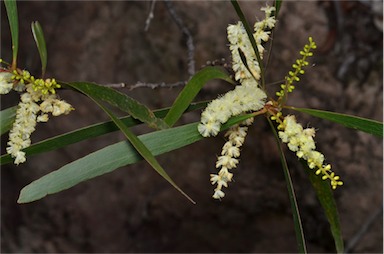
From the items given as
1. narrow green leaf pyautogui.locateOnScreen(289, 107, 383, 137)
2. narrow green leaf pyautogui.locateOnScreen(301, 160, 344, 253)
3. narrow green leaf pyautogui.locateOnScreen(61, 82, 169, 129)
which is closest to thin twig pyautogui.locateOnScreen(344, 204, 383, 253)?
narrow green leaf pyautogui.locateOnScreen(301, 160, 344, 253)

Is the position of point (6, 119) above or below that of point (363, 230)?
below

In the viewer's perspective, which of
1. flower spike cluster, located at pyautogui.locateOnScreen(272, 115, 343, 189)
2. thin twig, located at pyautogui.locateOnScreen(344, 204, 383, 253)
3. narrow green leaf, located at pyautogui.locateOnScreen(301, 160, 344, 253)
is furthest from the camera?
thin twig, located at pyautogui.locateOnScreen(344, 204, 383, 253)

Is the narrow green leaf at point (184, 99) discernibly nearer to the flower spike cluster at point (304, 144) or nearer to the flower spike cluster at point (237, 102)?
the flower spike cluster at point (237, 102)

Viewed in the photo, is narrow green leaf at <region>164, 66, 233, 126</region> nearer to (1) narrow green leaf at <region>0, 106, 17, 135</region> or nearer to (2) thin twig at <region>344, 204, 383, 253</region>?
(1) narrow green leaf at <region>0, 106, 17, 135</region>

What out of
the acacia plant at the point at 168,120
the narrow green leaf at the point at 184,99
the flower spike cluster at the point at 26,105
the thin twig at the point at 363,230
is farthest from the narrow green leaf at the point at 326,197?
the thin twig at the point at 363,230

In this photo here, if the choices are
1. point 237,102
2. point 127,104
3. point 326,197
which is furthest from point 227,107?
point 326,197

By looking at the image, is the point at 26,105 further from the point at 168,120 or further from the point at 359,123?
the point at 359,123

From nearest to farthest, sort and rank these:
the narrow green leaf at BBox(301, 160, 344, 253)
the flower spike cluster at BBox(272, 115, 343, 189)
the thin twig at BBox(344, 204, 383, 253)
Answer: the flower spike cluster at BBox(272, 115, 343, 189) < the narrow green leaf at BBox(301, 160, 344, 253) < the thin twig at BBox(344, 204, 383, 253)

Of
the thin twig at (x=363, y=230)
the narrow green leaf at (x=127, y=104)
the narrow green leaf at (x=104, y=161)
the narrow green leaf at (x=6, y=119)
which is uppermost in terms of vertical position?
the thin twig at (x=363, y=230)
